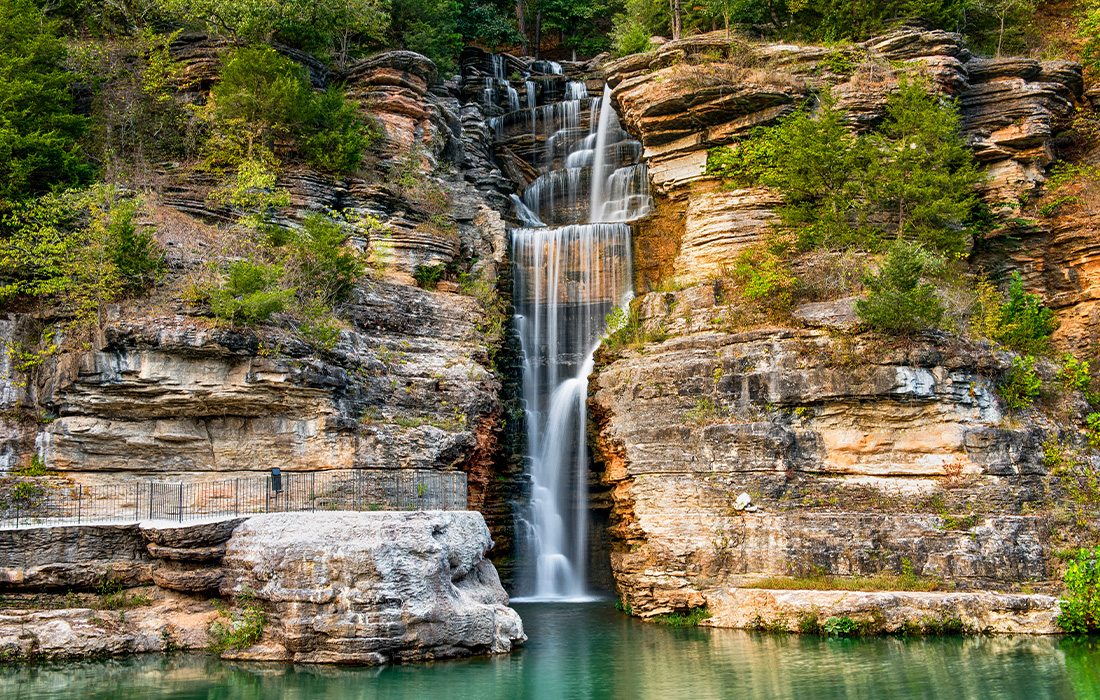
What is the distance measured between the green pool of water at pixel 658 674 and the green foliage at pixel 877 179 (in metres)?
12.5

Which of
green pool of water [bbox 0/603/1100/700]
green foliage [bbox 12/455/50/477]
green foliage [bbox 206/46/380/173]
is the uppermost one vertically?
green foliage [bbox 206/46/380/173]

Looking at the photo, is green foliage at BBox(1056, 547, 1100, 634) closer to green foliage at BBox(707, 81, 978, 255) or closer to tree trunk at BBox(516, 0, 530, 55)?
green foliage at BBox(707, 81, 978, 255)

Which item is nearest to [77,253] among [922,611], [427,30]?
[427,30]

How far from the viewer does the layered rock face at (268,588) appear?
17328 mm

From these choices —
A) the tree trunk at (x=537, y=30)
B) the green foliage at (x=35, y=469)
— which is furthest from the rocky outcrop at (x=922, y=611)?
the tree trunk at (x=537, y=30)

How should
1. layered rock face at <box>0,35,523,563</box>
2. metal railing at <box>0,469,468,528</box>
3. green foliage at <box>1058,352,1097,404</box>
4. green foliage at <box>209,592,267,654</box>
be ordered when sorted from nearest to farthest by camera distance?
green foliage at <box>209,592,267,654</box>
metal railing at <box>0,469,468,528</box>
layered rock face at <box>0,35,523,563</box>
green foliage at <box>1058,352,1097,404</box>

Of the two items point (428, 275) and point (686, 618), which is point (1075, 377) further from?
point (428, 275)

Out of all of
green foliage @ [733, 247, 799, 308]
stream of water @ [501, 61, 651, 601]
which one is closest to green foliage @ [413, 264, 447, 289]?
stream of water @ [501, 61, 651, 601]

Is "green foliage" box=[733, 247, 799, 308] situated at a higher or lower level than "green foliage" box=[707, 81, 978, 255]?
lower

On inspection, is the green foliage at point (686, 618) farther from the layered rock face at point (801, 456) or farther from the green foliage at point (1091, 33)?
the green foliage at point (1091, 33)

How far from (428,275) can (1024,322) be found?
18.0 metres

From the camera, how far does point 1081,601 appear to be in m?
18.8

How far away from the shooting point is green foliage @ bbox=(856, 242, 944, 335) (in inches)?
866

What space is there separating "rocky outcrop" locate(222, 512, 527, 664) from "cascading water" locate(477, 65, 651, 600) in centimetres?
713
